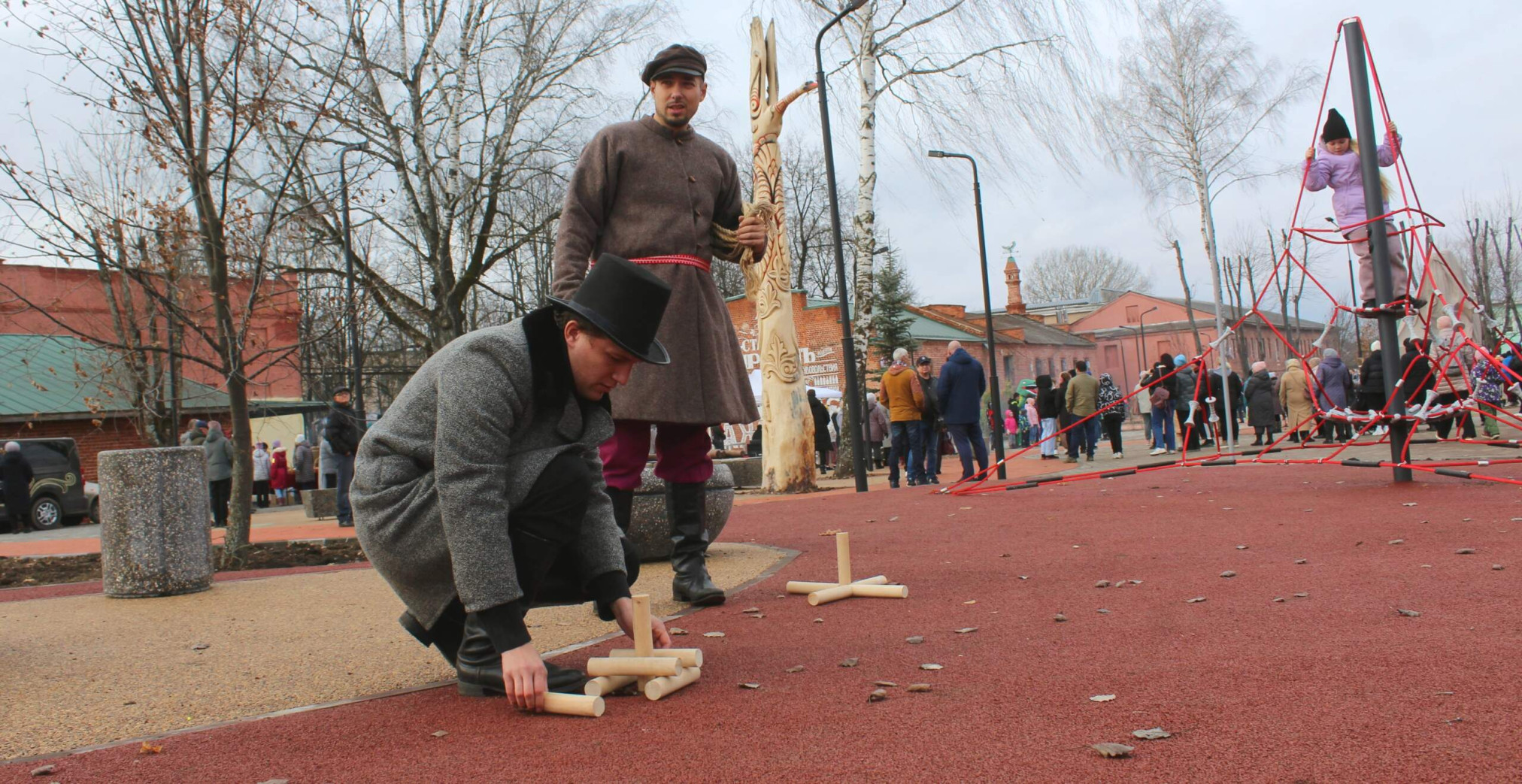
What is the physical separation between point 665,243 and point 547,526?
1.95 metres

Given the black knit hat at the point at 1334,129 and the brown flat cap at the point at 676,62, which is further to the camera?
the black knit hat at the point at 1334,129

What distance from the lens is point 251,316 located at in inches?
322

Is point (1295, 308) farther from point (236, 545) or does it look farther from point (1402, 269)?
point (236, 545)

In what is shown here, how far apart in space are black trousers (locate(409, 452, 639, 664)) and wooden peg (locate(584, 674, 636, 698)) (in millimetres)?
275

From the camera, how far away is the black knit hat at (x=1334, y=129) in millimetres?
8672

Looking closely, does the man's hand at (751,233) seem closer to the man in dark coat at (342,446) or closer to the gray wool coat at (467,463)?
the gray wool coat at (467,463)

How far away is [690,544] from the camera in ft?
15.1

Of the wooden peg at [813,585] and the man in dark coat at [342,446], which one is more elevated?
the man in dark coat at [342,446]

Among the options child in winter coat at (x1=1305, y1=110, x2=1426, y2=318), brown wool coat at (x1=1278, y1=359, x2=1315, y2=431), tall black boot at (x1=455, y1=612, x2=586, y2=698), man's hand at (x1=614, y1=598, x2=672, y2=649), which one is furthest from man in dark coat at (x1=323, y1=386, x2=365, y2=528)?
brown wool coat at (x1=1278, y1=359, x2=1315, y2=431)

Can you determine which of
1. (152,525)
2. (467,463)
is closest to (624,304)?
(467,463)

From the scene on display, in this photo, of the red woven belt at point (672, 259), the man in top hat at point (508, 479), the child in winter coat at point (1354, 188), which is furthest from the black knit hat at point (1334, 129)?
the man in top hat at point (508, 479)

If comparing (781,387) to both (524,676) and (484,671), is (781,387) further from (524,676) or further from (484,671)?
(524,676)

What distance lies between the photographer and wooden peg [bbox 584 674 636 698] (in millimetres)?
2990

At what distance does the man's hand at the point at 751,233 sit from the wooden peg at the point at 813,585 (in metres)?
1.46
